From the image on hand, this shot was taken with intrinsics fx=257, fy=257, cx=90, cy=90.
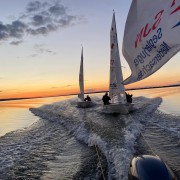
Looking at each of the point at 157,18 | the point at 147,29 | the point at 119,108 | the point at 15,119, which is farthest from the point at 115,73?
the point at 157,18

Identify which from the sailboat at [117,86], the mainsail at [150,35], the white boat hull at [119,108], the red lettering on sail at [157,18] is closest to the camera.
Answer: the mainsail at [150,35]

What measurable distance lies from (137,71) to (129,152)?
10286 millimetres

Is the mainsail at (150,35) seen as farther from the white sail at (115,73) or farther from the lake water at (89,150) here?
the white sail at (115,73)

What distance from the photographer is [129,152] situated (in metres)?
13.5

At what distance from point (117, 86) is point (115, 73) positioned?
55.5 inches

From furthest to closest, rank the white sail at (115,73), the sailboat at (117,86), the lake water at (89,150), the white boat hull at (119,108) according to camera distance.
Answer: the white boat hull at (119,108), the sailboat at (117,86), the white sail at (115,73), the lake water at (89,150)

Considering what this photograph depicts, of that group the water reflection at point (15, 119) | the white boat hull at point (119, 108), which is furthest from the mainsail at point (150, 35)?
the water reflection at point (15, 119)

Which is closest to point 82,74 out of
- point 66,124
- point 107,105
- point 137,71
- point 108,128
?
point 107,105

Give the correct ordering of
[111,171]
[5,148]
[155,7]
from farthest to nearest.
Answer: [5,148]
[111,171]
[155,7]

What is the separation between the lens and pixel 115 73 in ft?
89.8

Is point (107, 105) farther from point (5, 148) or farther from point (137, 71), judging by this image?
point (137, 71)

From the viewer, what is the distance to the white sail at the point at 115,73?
2729 centimetres

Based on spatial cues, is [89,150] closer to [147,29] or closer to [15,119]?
[147,29]

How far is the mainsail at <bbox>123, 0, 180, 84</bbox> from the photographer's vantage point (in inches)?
118
